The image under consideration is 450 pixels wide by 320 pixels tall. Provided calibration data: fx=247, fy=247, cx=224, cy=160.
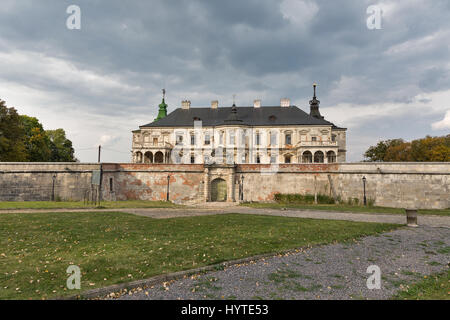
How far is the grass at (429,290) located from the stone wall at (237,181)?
20.9 metres

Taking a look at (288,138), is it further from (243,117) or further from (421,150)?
(421,150)

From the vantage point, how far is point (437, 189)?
22.5 meters

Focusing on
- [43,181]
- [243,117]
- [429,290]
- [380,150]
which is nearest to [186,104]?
[243,117]

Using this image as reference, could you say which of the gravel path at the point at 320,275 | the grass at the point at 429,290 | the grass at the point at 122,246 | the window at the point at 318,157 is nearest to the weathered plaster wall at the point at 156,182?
the grass at the point at 122,246

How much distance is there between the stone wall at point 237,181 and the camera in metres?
23.2

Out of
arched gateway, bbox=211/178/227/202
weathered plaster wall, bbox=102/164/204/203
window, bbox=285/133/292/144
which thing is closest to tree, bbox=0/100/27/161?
weathered plaster wall, bbox=102/164/204/203

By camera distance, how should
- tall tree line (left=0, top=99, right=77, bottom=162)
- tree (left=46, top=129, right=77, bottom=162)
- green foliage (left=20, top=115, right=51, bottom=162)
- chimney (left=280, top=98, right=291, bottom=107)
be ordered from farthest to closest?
tree (left=46, top=129, right=77, bottom=162)
chimney (left=280, top=98, right=291, bottom=107)
green foliage (left=20, top=115, right=51, bottom=162)
tall tree line (left=0, top=99, right=77, bottom=162)

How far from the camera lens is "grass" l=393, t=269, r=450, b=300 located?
15.8ft

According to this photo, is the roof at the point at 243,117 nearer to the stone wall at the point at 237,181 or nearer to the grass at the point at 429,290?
the stone wall at the point at 237,181

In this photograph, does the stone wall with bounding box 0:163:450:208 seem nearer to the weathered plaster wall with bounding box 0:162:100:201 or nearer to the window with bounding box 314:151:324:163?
the weathered plaster wall with bounding box 0:162:100:201

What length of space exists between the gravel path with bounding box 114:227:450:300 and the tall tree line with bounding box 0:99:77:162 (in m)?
36.0

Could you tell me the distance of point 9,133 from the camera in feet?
102

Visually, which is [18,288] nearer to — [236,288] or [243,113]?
[236,288]
